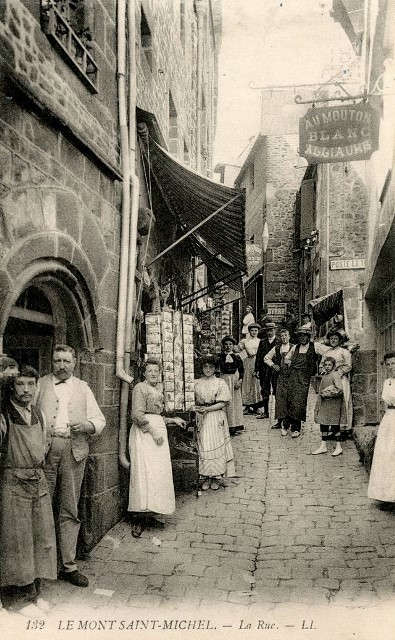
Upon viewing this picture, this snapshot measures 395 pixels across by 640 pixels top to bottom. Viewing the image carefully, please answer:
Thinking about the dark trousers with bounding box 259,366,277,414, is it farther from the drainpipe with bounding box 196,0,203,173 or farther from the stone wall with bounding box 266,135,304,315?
the stone wall with bounding box 266,135,304,315

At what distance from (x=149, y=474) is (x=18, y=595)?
180 centimetres

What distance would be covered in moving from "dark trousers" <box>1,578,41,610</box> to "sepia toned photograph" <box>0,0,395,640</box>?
1 centimetres

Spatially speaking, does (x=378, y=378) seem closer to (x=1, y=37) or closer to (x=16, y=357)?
(x=16, y=357)

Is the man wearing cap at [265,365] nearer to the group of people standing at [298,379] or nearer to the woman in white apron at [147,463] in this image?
the group of people standing at [298,379]

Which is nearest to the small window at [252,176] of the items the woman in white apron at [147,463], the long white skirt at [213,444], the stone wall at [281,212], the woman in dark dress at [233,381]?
the stone wall at [281,212]

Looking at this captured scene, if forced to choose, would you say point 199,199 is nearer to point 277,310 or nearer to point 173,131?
point 173,131

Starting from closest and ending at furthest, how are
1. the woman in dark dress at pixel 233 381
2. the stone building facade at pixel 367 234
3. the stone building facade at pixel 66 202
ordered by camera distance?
1. the stone building facade at pixel 66 202
2. the stone building facade at pixel 367 234
3. the woman in dark dress at pixel 233 381

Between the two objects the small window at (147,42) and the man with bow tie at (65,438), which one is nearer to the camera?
the man with bow tie at (65,438)

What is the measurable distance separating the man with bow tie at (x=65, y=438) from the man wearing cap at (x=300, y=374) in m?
4.71

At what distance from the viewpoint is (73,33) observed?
4.23 meters

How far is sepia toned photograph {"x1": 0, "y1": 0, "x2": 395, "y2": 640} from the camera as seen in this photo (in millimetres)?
3420

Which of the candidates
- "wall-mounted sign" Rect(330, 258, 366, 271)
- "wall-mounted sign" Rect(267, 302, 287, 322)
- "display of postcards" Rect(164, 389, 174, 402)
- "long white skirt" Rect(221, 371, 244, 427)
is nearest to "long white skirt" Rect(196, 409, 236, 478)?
"display of postcards" Rect(164, 389, 174, 402)

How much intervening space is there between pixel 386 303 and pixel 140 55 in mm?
4797

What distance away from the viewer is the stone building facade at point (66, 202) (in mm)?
3342
